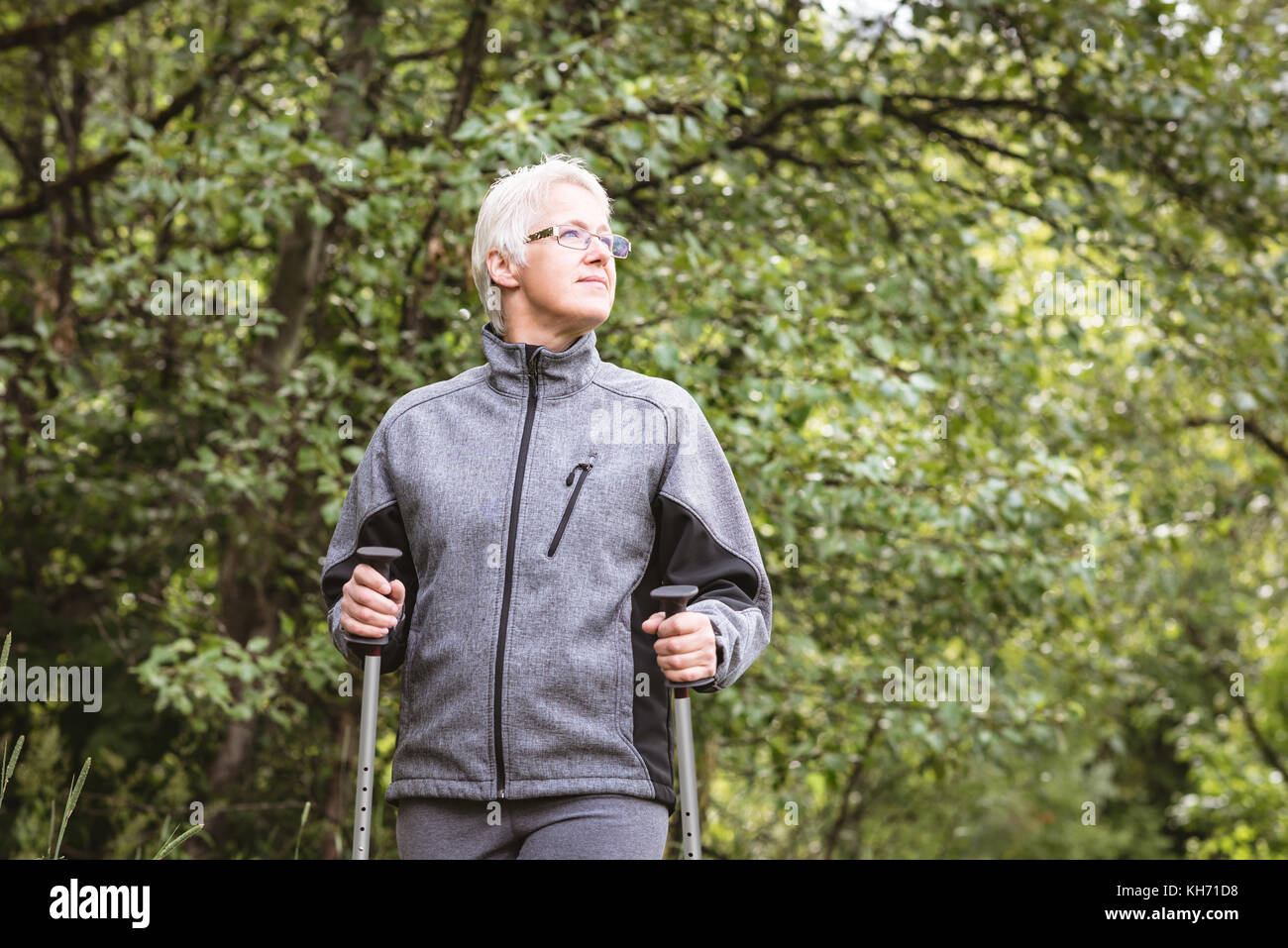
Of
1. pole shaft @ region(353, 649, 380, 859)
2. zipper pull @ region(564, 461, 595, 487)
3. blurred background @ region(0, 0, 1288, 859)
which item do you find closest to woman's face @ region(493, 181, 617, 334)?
zipper pull @ region(564, 461, 595, 487)

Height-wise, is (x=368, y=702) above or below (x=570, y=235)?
below

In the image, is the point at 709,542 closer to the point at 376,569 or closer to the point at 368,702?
the point at 376,569

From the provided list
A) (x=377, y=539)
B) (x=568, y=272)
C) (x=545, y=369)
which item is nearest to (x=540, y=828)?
(x=377, y=539)

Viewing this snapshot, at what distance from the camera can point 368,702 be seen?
2.07 m

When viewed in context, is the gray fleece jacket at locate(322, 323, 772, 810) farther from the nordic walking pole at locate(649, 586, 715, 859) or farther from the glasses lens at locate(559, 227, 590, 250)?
the glasses lens at locate(559, 227, 590, 250)

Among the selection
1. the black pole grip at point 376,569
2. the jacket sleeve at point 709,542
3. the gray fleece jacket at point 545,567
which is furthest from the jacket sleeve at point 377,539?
the jacket sleeve at point 709,542

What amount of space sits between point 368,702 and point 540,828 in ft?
1.34

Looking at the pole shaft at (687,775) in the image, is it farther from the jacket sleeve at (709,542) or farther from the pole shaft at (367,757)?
the pole shaft at (367,757)

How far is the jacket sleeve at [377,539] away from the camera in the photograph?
2133mm

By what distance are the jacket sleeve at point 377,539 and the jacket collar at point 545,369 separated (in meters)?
0.25

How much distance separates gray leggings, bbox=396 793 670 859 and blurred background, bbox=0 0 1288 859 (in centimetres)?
231

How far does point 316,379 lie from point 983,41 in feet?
12.9
